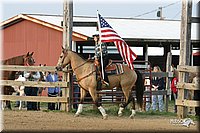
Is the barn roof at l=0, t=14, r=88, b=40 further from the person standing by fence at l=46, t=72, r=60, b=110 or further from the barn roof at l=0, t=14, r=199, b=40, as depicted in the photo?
the person standing by fence at l=46, t=72, r=60, b=110

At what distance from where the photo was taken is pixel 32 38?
2569 centimetres

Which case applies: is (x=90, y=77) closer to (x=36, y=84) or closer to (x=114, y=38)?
(x=114, y=38)

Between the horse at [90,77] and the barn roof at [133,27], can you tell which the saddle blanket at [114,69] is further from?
the barn roof at [133,27]

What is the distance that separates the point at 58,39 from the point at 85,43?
156 centimetres

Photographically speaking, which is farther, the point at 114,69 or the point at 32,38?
the point at 32,38

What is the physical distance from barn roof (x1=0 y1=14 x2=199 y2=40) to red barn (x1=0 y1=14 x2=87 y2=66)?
25 cm

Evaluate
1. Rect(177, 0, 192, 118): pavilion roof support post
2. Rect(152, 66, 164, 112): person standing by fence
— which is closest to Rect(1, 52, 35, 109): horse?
Rect(152, 66, 164, 112): person standing by fence

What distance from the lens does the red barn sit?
2488cm

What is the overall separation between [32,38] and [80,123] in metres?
14.3

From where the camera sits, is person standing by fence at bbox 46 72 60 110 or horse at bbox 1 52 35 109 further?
person standing by fence at bbox 46 72 60 110

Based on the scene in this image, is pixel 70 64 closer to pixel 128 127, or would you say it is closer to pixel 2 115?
pixel 2 115

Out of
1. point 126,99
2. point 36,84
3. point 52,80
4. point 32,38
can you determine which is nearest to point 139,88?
point 126,99

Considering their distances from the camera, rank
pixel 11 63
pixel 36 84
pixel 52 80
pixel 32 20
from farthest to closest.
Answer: pixel 32 20
pixel 52 80
pixel 11 63
pixel 36 84

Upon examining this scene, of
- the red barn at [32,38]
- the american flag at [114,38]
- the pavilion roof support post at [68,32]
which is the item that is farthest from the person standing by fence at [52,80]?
the red barn at [32,38]
